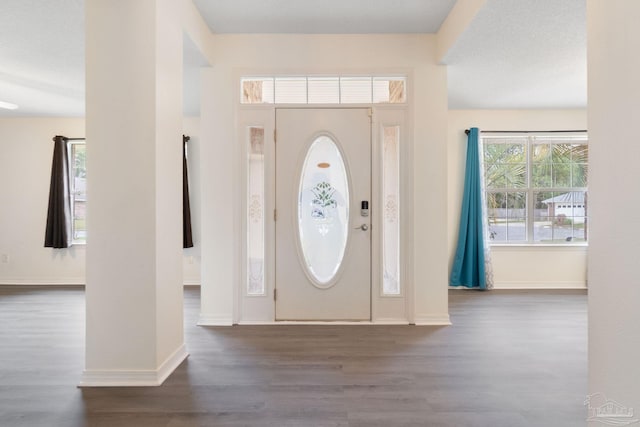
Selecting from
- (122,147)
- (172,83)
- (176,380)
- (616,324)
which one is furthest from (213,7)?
(616,324)

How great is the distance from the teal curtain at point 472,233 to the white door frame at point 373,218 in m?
1.94

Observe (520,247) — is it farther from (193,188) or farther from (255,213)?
(193,188)

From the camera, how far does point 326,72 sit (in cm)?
375

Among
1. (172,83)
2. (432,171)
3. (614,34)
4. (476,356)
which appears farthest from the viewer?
(432,171)

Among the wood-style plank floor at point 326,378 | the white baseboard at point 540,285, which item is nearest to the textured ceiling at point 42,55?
the wood-style plank floor at point 326,378

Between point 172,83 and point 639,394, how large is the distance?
115 inches

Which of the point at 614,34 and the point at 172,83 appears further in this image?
the point at 172,83

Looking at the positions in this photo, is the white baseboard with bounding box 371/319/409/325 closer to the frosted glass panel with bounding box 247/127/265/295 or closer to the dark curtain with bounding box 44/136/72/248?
the frosted glass panel with bounding box 247/127/265/295

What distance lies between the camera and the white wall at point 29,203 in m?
5.91

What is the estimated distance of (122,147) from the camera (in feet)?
7.92

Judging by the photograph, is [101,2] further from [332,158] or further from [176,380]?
[176,380]

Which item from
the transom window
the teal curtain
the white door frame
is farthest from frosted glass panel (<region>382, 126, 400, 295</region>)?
the teal curtain

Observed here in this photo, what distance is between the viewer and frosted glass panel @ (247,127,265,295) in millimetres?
3812

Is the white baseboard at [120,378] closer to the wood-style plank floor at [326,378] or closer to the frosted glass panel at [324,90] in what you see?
the wood-style plank floor at [326,378]
